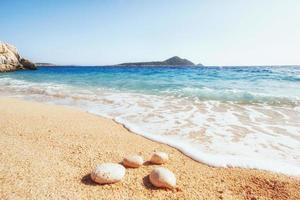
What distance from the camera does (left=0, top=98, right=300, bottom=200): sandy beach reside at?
2.79 meters

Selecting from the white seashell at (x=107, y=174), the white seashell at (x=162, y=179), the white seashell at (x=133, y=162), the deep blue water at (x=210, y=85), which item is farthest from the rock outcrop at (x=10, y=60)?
the white seashell at (x=162, y=179)

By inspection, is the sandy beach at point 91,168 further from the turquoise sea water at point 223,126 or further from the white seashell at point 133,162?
the turquoise sea water at point 223,126

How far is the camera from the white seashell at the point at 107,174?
9.57 ft

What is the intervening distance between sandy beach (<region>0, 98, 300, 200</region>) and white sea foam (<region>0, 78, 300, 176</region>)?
34 cm

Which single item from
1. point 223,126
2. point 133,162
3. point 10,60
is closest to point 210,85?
point 223,126

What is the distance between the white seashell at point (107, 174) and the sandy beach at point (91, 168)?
0.07m

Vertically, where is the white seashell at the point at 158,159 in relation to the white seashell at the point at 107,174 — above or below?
below

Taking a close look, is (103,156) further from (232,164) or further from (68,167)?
(232,164)

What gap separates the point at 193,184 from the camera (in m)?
3.10

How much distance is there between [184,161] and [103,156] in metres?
1.21

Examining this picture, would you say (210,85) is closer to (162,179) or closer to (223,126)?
(223,126)

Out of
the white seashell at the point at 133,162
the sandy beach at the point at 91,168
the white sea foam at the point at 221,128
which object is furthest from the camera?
the white sea foam at the point at 221,128

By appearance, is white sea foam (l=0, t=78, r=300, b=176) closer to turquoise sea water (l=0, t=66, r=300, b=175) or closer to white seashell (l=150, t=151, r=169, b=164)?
turquoise sea water (l=0, t=66, r=300, b=175)

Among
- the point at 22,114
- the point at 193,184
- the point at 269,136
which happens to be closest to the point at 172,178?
the point at 193,184
